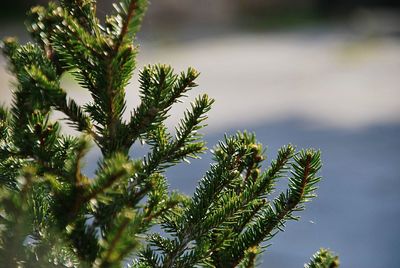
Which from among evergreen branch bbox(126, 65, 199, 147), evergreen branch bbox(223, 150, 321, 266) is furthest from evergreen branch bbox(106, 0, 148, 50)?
evergreen branch bbox(223, 150, 321, 266)

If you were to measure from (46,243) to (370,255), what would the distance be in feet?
12.9

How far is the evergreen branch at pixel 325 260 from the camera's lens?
36.9 inches

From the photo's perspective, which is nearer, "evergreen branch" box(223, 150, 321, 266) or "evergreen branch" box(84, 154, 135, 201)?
"evergreen branch" box(84, 154, 135, 201)

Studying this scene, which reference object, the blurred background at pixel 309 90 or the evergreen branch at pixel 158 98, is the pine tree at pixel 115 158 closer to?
the evergreen branch at pixel 158 98

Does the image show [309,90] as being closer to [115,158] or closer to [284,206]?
[284,206]

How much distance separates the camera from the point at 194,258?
1.04 m

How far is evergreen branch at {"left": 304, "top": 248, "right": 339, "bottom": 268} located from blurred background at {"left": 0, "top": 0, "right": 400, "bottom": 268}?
17.5 inches

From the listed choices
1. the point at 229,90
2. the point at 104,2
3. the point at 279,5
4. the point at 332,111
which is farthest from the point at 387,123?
the point at 279,5

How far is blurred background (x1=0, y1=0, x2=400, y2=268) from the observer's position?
5039 mm

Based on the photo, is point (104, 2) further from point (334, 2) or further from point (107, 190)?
point (107, 190)

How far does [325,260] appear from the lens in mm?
968

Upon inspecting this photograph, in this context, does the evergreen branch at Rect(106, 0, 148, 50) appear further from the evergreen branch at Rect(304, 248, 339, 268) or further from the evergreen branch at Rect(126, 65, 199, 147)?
the evergreen branch at Rect(304, 248, 339, 268)

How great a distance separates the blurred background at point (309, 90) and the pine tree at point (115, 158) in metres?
0.14

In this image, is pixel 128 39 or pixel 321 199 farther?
pixel 321 199
